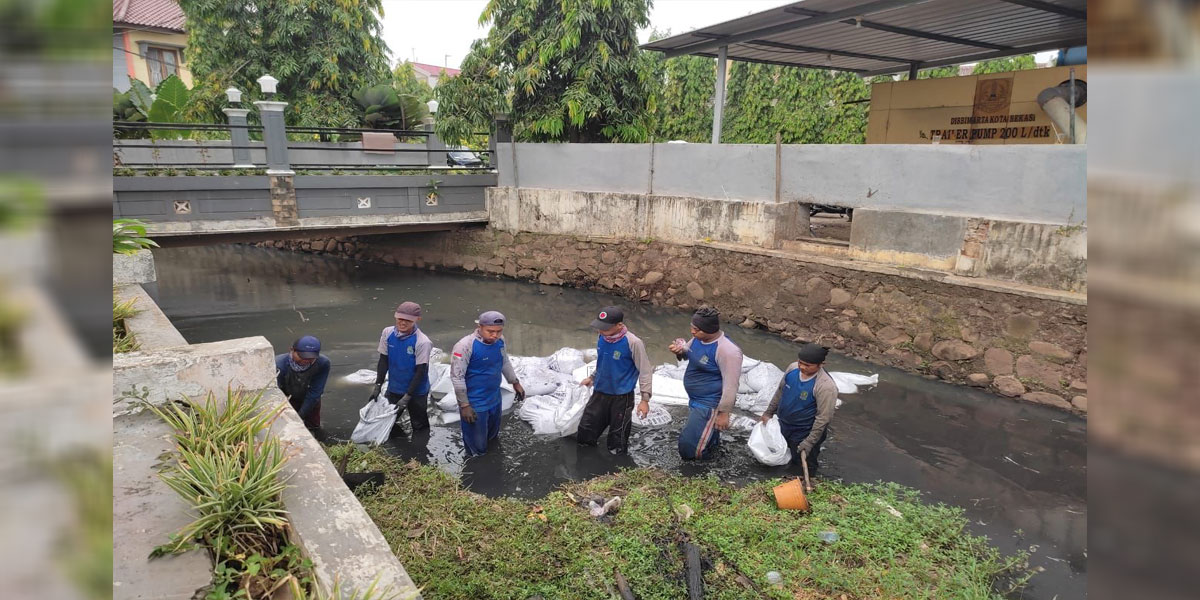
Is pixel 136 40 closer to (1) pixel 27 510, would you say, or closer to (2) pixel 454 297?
(2) pixel 454 297

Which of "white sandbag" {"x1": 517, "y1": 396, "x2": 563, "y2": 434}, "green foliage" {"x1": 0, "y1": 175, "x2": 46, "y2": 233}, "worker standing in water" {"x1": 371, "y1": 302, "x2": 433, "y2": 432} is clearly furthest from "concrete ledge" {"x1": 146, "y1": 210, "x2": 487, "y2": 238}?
"green foliage" {"x1": 0, "y1": 175, "x2": 46, "y2": 233}

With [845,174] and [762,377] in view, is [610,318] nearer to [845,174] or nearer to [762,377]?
[762,377]

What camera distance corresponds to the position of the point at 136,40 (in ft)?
52.2

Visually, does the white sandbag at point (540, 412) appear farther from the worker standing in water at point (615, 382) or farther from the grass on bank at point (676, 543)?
the grass on bank at point (676, 543)

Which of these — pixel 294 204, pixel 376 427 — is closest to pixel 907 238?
pixel 376 427

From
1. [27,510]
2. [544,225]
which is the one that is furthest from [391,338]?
[544,225]

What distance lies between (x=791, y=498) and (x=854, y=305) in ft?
16.4

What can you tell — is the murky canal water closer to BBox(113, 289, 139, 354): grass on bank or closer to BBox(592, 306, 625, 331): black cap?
BBox(592, 306, 625, 331): black cap

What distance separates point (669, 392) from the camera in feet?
22.6

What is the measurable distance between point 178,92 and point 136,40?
4717mm

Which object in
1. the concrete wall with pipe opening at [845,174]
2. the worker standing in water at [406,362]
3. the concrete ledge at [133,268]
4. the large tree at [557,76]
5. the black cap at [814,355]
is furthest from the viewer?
the large tree at [557,76]

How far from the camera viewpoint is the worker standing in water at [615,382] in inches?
217

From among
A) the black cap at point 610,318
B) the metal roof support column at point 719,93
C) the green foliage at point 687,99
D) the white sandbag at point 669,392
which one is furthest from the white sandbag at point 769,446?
the green foliage at point 687,99

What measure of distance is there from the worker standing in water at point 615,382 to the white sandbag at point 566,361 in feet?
6.18
